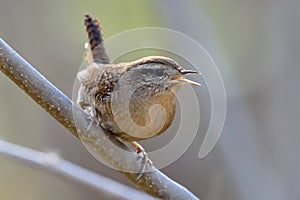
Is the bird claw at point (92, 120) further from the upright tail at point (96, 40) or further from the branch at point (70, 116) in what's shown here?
the upright tail at point (96, 40)

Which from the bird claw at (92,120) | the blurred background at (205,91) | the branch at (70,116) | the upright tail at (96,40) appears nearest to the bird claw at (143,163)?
the branch at (70,116)

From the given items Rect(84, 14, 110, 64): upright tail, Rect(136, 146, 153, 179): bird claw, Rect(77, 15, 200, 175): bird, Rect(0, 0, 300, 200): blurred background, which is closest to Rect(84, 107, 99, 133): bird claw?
Rect(77, 15, 200, 175): bird

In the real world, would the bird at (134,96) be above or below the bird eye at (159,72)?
below

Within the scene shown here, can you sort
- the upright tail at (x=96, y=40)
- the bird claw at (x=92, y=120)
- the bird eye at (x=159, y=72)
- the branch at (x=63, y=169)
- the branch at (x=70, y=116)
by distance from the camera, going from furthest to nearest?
the upright tail at (x=96, y=40)
the bird eye at (x=159, y=72)
the branch at (x=63, y=169)
the bird claw at (x=92, y=120)
the branch at (x=70, y=116)

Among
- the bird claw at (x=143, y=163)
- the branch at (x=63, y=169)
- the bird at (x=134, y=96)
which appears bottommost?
the branch at (x=63, y=169)

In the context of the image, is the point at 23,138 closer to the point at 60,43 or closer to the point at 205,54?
the point at 60,43

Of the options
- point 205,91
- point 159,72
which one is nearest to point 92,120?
point 159,72

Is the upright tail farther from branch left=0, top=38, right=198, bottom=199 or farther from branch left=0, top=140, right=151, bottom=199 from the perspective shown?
branch left=0, top=38, right=198, bottom=199
